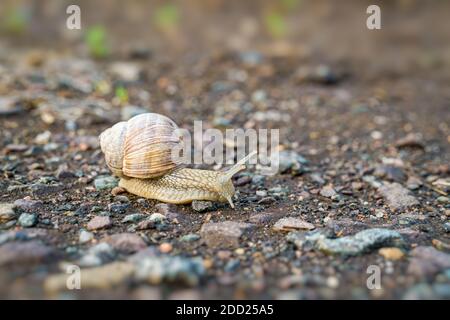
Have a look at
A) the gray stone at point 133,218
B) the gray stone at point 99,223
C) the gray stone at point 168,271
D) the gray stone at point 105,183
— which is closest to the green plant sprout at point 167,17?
the gray stone at point 105,183

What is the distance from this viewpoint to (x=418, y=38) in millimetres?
8719

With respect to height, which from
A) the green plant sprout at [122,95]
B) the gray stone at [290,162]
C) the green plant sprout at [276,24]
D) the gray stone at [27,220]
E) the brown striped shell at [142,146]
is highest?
the green plant sprout at [276,24]

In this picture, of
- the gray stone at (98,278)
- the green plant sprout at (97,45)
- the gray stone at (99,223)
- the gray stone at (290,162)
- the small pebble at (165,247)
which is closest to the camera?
the gray stone at (98,278)

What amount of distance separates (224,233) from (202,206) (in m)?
0.54

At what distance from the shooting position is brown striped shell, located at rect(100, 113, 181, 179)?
166 inches

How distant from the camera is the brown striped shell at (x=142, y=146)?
4.23m

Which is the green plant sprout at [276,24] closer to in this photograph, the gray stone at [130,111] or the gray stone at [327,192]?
the gray stone at [130,111]

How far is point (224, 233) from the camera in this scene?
372cm

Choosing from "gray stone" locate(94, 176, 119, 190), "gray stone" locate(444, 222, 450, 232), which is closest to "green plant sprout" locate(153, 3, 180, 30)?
"gray stone" locate(94, 176, 119, 190)

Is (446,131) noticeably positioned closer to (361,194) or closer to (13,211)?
(361,194)

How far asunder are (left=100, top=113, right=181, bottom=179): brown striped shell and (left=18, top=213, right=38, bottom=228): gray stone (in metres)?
0.84

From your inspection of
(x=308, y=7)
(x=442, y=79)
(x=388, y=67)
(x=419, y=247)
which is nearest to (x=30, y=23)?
(x=308, y=7)

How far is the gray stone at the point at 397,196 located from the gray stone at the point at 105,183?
247cm
